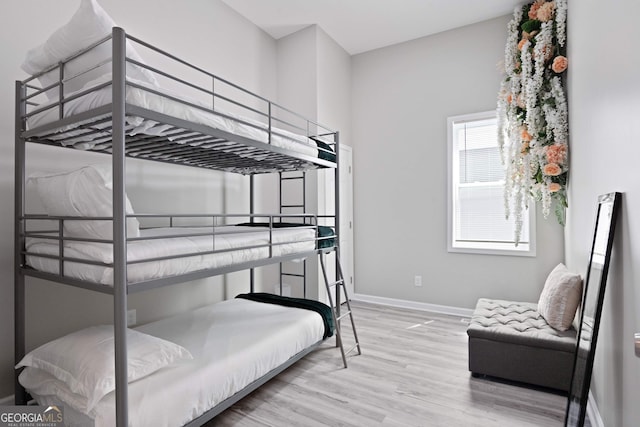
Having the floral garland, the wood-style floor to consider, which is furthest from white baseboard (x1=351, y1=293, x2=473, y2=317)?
the floral garland

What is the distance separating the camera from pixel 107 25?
146cm

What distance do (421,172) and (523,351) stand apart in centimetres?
226

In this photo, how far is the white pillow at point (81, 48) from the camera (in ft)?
4.62

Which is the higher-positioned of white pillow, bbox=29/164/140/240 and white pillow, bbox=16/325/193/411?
white pillow, bbox=29/164/140/240

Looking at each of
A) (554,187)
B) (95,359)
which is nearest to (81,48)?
(95,359)

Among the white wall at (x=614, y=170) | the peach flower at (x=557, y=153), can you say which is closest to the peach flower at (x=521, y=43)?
the white wall at (x=614, y=170)

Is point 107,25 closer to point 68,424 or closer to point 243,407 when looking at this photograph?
point 68,424

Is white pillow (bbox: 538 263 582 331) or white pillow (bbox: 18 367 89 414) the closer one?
white pillow (bbox: 18 367 89 414)

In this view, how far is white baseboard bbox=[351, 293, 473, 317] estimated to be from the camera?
3721 millimetres

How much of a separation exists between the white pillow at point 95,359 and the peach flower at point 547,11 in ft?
12.4

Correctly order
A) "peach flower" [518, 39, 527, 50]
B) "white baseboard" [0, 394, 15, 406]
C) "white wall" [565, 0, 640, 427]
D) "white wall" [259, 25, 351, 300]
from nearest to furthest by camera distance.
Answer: "white wall" [565, 0, 640, 427] < "white baseboard" [0, 394, 15, 406] < "peach flower" [518, 39, 527, 50] < "white wall" [259, 25, 351, 300]

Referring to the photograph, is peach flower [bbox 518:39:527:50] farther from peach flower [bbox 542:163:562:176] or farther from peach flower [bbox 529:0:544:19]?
peach flower [bbox 542:163:562:176]

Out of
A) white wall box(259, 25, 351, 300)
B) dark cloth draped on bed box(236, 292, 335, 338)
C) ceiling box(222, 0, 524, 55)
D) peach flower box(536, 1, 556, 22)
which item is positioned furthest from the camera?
white wall box(259, 25, 351, 300)

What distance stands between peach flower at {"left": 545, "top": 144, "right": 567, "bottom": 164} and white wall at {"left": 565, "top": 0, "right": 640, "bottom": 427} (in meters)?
0.51
